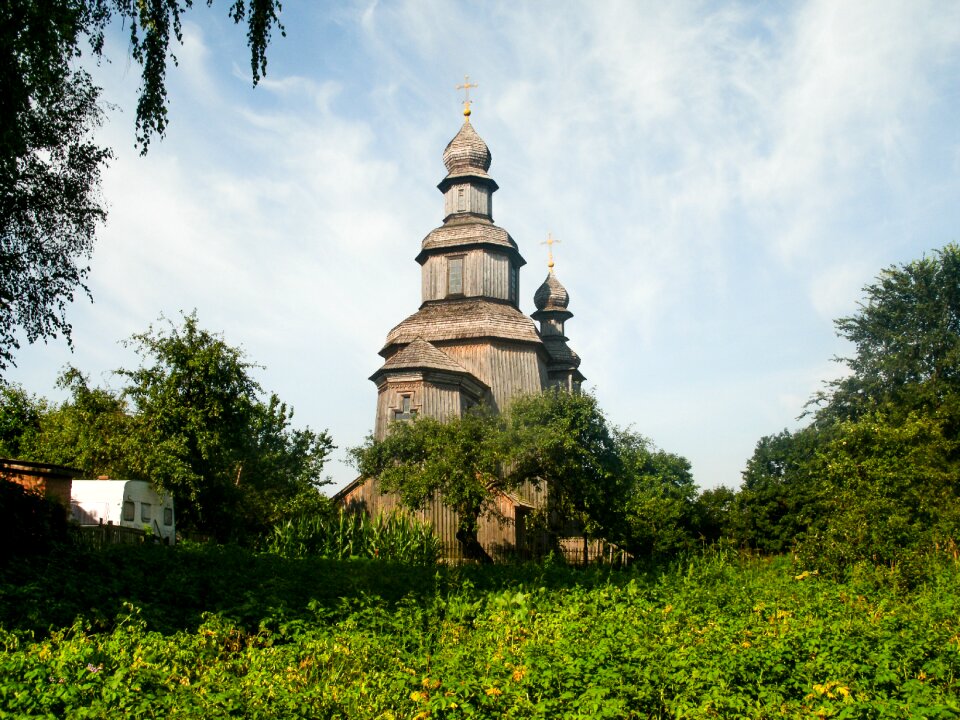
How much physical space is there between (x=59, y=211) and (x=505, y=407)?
22.2m

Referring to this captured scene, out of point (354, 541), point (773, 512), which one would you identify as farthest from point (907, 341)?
point (354, 541)

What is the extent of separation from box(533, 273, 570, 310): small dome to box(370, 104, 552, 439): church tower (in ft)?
30.2

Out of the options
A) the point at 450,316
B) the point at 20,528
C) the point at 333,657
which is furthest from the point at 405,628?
the point at 450,316

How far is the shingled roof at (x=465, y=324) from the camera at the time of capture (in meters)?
38.5

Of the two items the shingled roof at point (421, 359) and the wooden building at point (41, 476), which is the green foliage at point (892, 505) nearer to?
the shingled roof at point (421, 359)

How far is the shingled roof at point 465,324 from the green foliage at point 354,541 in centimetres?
1205

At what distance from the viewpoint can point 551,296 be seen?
51625 millimetres

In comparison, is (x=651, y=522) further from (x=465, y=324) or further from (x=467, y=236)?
(x=467, y=236)

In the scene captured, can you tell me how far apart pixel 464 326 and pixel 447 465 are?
12.1 metres

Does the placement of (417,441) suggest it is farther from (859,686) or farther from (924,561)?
(859,686)

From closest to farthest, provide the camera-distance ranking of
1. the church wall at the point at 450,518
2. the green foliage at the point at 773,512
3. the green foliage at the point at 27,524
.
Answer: the green foliage at the point at 27,524 < the church wall at the point at 450,518 < the green foliage at the point at 773,512

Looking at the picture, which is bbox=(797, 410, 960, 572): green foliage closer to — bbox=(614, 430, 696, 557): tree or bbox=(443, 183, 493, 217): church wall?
bbox=(614, 430, 696, 557): tree

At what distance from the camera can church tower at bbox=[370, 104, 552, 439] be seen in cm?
3456

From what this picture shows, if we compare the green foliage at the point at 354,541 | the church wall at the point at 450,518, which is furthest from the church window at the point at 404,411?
the green foliage at the point at 354,541
